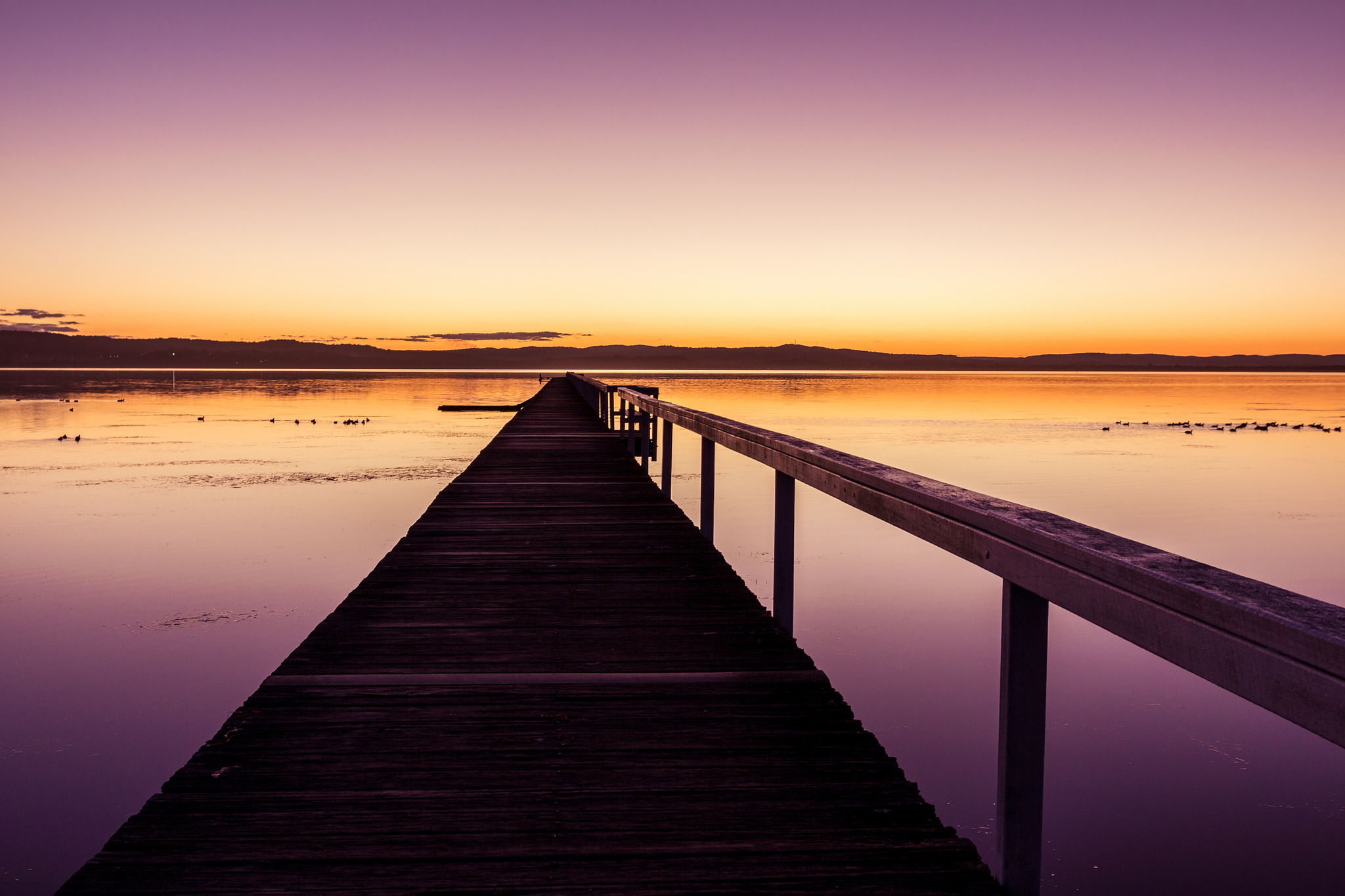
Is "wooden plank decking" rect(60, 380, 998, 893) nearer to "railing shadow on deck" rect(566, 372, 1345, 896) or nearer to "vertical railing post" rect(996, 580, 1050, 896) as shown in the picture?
"vertical railing post" rect(996, 580, 1050, 896)

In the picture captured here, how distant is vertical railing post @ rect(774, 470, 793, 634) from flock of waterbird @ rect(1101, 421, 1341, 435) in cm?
3273

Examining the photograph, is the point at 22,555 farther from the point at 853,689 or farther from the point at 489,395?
the point at 489,395

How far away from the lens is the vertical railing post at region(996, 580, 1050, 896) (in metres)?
1.81

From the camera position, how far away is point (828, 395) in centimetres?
6962

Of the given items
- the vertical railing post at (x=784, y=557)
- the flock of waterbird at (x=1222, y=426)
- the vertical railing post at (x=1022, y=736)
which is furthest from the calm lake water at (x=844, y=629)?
the flock of waterbird at (x=1222, y=426)

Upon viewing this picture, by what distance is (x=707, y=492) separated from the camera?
6.26 metres

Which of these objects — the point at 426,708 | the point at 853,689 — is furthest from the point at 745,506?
the point at 426,708

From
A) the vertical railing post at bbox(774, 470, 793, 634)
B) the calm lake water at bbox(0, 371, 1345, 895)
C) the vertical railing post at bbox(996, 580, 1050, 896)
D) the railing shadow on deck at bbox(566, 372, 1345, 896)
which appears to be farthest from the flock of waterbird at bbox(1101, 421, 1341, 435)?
the vertical railing post at bbox(996, 580, 1050, 896)

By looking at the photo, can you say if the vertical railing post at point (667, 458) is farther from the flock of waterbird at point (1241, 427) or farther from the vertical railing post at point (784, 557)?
the flock of waterbird at point (1241, 427)

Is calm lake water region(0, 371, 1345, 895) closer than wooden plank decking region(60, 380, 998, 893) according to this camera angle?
No

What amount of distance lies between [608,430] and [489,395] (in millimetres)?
50640

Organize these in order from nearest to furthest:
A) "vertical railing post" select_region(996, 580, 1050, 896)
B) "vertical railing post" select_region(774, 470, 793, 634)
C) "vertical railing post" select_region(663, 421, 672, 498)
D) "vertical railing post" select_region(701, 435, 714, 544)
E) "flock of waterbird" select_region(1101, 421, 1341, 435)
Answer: "vertical railing post" select_region(996, 580, 1050, 896) < "vertical railing post" select_region(774, 470, 793, 634) < "vertical railing post" select_region(701, 435, 714, 544) < "vertical railing post" select_region(663, 421, 672, 498) < "flock of waterbird" select_region(1101, 421, 1341, 435)

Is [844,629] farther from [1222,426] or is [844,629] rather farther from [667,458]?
[1222,426]

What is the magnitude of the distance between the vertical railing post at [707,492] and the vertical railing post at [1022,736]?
4107 mm
